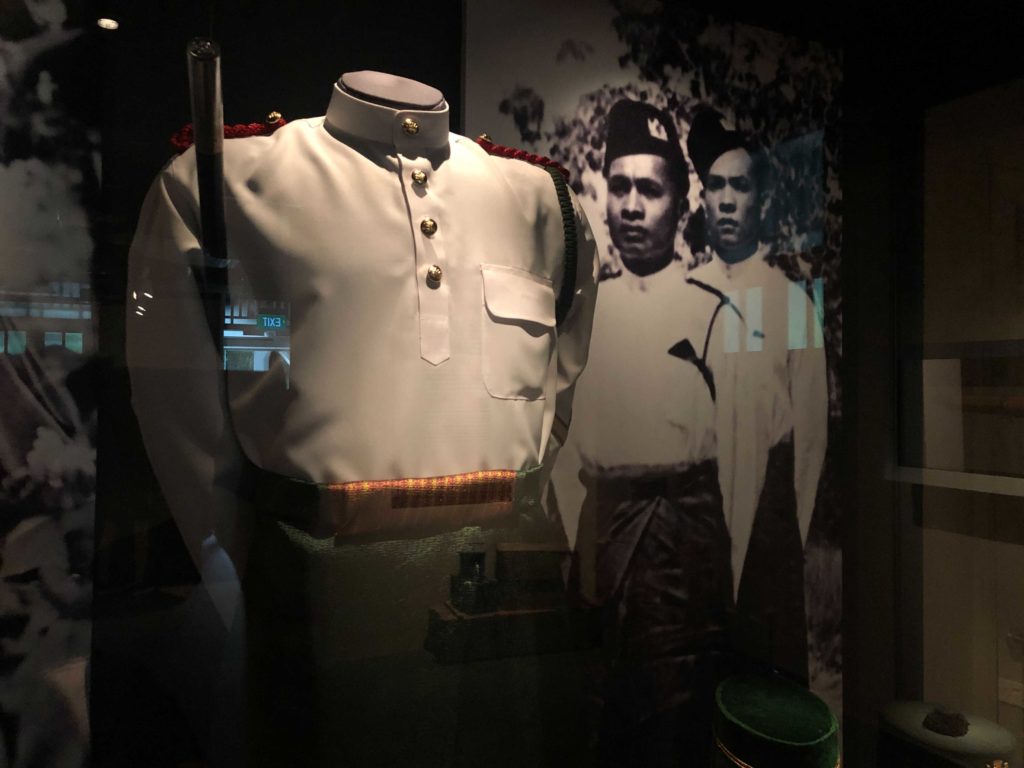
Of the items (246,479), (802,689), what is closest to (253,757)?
(246,479)

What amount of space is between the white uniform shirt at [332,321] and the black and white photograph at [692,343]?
294 millimetres

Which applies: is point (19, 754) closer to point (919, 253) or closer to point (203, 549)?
point (203, 549)

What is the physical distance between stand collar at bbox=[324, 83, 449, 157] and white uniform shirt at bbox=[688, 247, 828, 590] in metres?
0.62

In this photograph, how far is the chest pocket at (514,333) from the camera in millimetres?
1041

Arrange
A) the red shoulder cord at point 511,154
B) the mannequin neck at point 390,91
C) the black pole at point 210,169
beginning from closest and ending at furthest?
the black pole at point 210,169 < the mannequin neck at point 390,91 < the red shoulder cord at point 511,154

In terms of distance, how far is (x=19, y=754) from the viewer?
965 mm

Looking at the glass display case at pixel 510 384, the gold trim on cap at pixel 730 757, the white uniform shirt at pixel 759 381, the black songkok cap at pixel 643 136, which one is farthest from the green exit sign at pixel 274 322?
the gold trim on cap at pixel 730 757

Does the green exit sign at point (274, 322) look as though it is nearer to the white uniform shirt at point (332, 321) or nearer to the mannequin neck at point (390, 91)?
the white uniform shirt at point (332, 321)

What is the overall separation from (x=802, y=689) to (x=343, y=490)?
1019 mm

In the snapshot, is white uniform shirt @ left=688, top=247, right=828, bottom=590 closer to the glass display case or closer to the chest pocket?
the glass display case

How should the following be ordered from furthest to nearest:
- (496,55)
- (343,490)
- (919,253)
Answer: (919,253), (496,55), (343,490)

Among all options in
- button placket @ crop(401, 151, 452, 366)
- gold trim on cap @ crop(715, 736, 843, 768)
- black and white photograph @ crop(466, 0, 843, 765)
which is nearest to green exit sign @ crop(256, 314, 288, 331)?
button placket @ crop(401, 151, 452, 366)

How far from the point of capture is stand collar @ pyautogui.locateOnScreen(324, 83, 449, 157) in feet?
3.31

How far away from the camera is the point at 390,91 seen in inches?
40.5
